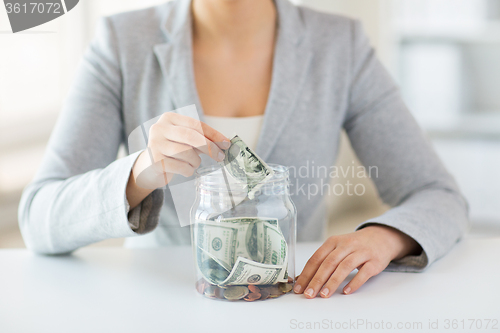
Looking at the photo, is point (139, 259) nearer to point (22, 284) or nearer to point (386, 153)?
point (22, 284)

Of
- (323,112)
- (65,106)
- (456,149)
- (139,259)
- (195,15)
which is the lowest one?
(456,149)

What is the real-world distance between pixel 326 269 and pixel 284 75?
1.75 feet

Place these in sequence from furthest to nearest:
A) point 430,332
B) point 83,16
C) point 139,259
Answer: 1. point 83,16
2. point 139,259
3. point 430,332

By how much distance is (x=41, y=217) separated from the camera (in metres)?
0.85

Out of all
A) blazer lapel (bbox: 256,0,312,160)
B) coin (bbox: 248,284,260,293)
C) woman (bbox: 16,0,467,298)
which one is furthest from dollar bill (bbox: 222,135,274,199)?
blazer lapel (bbox: 256,0,312,160)

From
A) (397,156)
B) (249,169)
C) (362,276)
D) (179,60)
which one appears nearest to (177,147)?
(249,169)

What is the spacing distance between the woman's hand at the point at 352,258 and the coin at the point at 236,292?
85 mm

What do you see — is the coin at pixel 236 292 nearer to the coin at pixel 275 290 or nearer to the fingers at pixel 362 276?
the coin at pixel 275 290

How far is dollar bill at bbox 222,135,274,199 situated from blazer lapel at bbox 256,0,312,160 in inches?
15.3

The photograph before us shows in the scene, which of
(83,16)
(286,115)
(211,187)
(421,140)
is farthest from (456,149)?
(211,187)

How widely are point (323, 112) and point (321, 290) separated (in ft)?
1.82

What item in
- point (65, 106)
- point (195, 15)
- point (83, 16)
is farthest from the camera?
point (83, 16)

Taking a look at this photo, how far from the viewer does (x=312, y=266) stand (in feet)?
2.23

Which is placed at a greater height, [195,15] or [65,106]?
[195,15]
